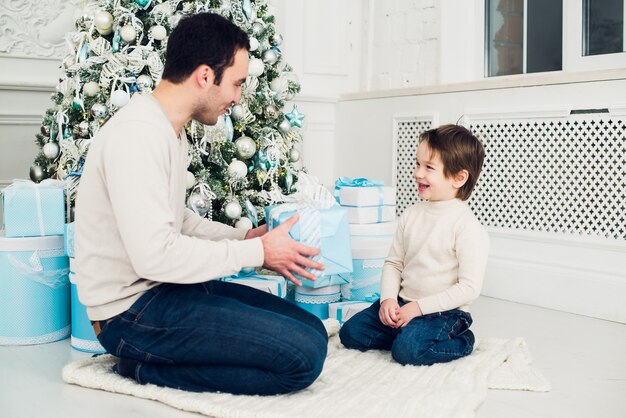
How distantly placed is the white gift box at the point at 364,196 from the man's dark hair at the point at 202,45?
39.4 inches

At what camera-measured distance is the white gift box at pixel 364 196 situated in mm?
2580

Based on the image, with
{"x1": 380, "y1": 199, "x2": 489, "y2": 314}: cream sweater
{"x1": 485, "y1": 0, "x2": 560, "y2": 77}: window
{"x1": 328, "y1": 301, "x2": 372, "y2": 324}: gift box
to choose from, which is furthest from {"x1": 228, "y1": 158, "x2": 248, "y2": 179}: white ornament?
{"x1": 485, "y1": 0, "x2": 560, "y2": 77}: window

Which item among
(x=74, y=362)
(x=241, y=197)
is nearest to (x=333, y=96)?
(x=241, y=197)

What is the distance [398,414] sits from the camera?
162cm

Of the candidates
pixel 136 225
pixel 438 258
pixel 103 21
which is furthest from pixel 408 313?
pixel 103 21

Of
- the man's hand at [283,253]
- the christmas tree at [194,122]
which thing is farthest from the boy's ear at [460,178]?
the christmas tree at [194,122]

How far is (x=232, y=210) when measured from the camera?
8.33 ft

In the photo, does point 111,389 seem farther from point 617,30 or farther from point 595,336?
point 617,30

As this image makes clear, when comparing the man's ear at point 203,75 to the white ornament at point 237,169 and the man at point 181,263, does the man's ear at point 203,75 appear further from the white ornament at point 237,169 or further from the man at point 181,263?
the white ornament at point 237,169

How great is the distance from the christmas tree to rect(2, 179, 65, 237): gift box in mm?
133

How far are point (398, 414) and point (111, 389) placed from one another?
0.71 meters

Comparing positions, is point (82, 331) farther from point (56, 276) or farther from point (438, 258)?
point (438, 258)

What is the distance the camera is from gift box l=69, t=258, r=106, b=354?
217 cm

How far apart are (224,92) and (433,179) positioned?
69cm
